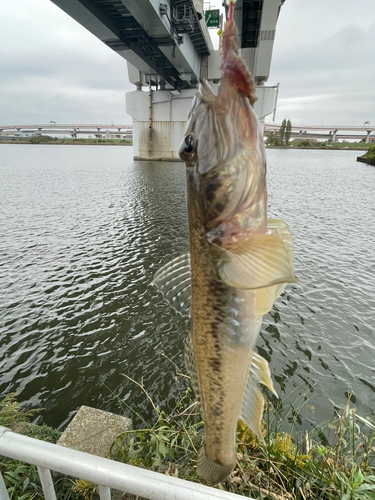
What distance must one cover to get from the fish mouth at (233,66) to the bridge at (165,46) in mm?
6465

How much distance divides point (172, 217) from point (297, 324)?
1081 centimetres

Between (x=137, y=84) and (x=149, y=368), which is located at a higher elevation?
(x=137, y=84)

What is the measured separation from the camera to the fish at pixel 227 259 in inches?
53.4

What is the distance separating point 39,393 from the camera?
5.88m

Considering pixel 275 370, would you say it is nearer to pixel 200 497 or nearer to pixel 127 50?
pixel 200 497

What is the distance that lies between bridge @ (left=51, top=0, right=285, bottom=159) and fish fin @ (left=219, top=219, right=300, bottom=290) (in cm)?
680

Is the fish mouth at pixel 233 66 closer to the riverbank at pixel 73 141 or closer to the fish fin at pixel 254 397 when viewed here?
the fish fin at pixel 254 397

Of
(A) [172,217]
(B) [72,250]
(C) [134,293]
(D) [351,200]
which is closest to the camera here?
(C) [134,293]

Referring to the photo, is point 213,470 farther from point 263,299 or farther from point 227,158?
point 227,158

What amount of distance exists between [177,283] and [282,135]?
114 m

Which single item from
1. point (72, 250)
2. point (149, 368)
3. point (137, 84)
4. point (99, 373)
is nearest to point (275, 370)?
point (149, 368)

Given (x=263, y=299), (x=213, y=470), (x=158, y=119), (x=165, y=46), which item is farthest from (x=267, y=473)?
(x=158, y=119)

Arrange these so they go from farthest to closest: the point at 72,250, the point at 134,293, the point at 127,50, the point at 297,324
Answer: the point at 127,50, the point at 72,250, the point at 134,293, the point at 297,324

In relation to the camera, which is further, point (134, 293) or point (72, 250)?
point (72, 250)
